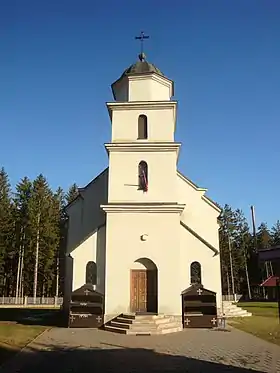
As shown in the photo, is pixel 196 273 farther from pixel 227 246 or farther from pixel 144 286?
pixel 227 246

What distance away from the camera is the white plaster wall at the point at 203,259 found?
869 inches

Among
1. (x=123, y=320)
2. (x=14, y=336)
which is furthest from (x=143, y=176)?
(x=14, y=336)

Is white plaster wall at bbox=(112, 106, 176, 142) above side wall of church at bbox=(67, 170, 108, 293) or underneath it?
above

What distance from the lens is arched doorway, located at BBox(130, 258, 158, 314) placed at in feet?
67.1

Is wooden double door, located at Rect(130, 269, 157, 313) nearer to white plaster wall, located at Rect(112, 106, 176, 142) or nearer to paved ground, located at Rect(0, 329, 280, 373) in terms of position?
paved ground, located at Rect(0, 329, 280, 373)

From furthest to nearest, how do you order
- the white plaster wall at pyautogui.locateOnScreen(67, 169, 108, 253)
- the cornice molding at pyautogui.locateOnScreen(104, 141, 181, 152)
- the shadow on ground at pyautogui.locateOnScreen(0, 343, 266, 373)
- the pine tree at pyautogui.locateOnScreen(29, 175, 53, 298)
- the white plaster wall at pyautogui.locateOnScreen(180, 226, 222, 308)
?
the pine tree at pyautogui.locateOnScreen(29, 175, 53, 298) → the white plaster wall at pyautogui.locateOnScreen(67, 169, 108, 253) → the cornice molding at pyautogui.locateOnScreen(104, 141, 181, 152) → the white plaster wall at pyautogui.locateOnScreen(180, 226, 222, 308) → the shadow on ground at pyautogui.locateOnScreen(0, 343, 266, 373)

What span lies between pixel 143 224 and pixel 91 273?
12.8 ft

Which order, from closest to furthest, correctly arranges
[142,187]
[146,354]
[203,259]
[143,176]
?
[146,354] → [142,187] → [143,176] → [203,259]

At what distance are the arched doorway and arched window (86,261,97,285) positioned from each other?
6.86 feet

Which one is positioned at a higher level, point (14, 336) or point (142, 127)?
point (142, 127)

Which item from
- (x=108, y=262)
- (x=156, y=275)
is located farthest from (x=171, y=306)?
(x=108, y=262)

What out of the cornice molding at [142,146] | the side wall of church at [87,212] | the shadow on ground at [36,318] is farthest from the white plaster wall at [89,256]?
the cornice molding at [142,146]

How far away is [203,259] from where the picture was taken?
22281 millimetres

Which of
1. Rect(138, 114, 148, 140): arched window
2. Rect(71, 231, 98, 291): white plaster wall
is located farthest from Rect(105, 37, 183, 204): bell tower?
Rect(71, 231, 98, 291): white plaster wall
